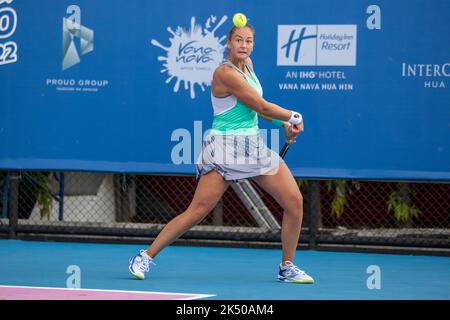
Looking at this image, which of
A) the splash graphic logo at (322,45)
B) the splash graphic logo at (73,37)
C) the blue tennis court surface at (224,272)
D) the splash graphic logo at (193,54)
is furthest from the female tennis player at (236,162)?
the splash graphic logo at (73,37)

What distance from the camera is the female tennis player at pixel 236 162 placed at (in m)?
8.73

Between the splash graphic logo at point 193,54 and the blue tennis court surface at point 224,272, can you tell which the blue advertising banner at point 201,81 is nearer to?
the splash graphic logo at point 193,54

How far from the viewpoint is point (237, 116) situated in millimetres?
8805

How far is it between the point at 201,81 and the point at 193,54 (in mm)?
279

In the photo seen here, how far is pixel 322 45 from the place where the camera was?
10922mm

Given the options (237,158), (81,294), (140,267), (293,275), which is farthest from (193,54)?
(81,294)

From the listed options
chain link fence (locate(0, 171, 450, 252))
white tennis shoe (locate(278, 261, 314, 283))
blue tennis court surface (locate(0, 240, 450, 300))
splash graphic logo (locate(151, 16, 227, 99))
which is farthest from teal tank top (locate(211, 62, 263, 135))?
chain link fence (locate(0, 171, 450, 252))

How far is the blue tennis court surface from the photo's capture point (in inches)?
328

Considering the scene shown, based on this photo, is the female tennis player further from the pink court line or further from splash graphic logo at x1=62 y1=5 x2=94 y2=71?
splash graphic logo at x1=62 y1=5 x2=94 y2=71

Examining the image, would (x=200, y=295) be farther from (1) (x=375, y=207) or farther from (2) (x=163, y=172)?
(1) (x=375, y=207)

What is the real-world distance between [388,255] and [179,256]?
2.07 m

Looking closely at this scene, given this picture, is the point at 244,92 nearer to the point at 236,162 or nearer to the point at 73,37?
the point at 236,162

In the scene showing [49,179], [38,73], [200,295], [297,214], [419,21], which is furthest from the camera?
[49,179]
